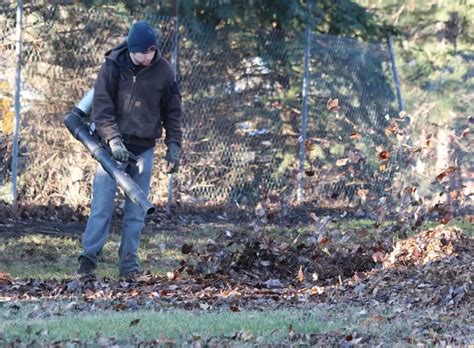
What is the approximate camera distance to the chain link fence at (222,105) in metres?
12.6

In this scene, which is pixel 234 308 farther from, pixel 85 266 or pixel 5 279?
pixel 5 279

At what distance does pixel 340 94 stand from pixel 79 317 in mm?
9433

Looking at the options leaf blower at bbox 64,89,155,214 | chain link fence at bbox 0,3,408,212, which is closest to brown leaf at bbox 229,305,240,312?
leaf blower at bbox 64,89,155,214

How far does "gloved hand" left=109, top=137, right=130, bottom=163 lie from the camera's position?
8.15 meters

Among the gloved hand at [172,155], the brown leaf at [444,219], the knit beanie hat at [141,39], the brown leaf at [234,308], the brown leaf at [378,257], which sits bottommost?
the brown leaf at [234,308]

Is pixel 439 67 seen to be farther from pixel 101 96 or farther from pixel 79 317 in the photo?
pixel 79 317

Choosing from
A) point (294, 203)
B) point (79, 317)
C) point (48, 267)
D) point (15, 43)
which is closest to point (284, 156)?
point (294, 203)

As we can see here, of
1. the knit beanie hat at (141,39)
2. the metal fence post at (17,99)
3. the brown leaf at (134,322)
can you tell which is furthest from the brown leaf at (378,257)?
the metal fence post at (17,99)

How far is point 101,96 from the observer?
27.3ft

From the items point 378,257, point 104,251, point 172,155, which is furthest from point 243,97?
point 378,257

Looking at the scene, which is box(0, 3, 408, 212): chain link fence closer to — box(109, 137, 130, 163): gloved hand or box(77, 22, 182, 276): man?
box(77, 22, 182, 276): man

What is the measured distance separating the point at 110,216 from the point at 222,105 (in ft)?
18.2

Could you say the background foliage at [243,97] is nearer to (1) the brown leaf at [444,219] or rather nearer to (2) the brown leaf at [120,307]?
(1) the brown leaf at [444,219]

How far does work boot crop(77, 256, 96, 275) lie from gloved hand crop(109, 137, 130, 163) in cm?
95
